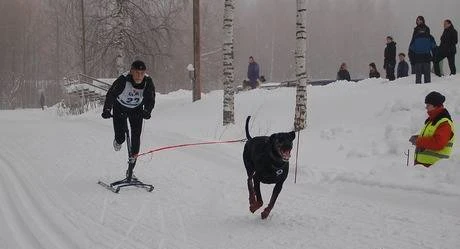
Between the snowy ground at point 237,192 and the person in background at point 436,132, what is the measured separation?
0.21 m

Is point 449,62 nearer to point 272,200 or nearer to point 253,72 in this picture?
point 253,72

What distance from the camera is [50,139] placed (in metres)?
13.0

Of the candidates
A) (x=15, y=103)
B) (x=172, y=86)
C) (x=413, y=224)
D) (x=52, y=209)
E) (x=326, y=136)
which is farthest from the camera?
(x=172, y=86)

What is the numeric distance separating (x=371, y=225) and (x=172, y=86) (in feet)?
164

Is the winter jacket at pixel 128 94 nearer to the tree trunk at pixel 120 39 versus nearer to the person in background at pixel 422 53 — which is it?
the person in background at pixel 422 53

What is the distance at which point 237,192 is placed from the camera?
757 centimetres

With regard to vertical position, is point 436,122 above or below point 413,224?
above

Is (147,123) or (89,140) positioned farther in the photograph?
(147,123)

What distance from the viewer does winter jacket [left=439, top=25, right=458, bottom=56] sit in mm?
14164

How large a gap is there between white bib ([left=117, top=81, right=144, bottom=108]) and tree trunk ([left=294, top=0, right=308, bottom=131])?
20.2 ft

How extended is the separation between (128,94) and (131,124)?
1.63ft

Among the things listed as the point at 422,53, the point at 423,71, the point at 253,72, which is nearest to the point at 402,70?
the point at 423,71

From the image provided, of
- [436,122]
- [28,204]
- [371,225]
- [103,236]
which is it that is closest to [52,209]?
[28,204]

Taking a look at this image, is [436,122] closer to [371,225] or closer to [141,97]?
[371,225]
